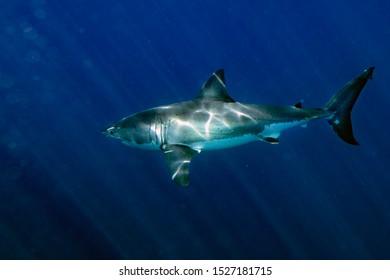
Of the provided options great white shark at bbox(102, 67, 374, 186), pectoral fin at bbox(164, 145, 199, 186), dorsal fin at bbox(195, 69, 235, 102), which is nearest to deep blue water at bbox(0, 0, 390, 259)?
great white shark at bbox(102, 67, 374, 186)

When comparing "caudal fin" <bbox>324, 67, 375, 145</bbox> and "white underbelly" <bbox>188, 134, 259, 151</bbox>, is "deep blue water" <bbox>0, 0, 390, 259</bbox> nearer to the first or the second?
"white underbelly" <bbox>188, 134, 259, 151</bbox>

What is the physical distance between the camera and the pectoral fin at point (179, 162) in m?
4.92

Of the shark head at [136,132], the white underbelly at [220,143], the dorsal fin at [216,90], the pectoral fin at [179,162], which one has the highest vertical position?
the dorsal fin at [216,90]

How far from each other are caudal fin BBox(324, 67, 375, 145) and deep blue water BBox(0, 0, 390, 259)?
10.0 metres

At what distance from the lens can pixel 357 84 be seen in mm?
6375

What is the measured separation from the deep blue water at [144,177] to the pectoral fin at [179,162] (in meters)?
9.90

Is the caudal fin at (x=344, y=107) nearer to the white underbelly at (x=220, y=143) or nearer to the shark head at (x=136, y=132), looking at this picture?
→ the white underbelly at (x=220, y=143)

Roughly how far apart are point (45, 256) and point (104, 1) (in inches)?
1370

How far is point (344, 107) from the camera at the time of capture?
6.51 meters

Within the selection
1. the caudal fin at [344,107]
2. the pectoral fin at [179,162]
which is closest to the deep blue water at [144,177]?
the pectoral fin at [179,162]

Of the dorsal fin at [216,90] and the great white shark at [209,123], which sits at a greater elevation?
the dorsal fin at [216,90]

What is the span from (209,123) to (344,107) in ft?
9.96

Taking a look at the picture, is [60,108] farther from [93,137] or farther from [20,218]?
[20,218]
